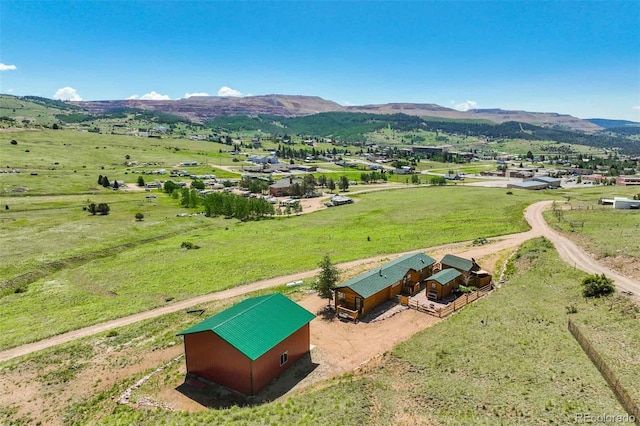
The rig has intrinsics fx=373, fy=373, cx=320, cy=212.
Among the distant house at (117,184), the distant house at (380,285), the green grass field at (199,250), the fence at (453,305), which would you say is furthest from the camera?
the distant house at (117,184)

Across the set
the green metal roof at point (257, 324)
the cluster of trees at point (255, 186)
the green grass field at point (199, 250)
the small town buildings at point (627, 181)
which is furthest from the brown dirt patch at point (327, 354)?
the small town buildings at point (627, 181)

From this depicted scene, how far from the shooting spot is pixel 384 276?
4112cm

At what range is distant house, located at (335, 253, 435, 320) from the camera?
1476 inches

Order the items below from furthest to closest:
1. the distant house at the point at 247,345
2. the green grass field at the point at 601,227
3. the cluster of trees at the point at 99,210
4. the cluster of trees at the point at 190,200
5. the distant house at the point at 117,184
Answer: the distant house at the point at 117,184 < the cluster of trees at the point at 190,200 < the cluster of trees at the point at 99,210 < the green grass field at the point at 601,227 < the distant house at the point at 247,345

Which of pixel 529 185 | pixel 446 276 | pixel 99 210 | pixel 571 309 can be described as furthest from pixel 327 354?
pixel 529 185

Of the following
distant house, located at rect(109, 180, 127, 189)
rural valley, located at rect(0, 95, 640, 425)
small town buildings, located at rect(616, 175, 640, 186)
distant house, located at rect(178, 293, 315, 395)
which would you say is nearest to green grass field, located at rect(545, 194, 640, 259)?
rural valley, located at rect(0, 95, 640, 425)

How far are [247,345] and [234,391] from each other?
350 cm

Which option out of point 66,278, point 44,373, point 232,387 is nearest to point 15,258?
point 66,278

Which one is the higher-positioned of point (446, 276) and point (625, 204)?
point (625, 204)

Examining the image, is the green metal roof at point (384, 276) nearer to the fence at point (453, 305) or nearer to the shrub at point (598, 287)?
the fence at point (453, 305)

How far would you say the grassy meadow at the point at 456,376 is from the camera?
20.6m

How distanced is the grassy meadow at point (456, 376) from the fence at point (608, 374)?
1.32 feet

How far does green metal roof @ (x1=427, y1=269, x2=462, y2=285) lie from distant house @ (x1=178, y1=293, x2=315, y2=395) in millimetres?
16840

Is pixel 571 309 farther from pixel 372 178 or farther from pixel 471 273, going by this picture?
pixel 372 178
